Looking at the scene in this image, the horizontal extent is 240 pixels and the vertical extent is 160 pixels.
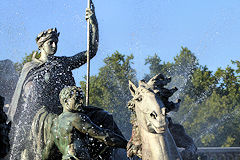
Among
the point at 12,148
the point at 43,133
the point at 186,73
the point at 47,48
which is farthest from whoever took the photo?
the point at 186,73

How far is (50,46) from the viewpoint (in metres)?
4.89

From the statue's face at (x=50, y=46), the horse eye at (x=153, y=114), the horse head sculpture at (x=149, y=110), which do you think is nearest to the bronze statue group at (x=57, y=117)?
the statue's face at (x=50, y=46)

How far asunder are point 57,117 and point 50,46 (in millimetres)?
1389

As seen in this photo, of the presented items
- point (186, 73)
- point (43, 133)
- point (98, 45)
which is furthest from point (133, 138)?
point (186, 73)

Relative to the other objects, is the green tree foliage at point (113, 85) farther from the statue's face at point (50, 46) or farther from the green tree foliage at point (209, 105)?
the statue's face at point (50, 46)

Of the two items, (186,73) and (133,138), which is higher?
(186,73)

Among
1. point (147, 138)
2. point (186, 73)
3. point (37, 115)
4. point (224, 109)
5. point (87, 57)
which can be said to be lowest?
point (147, 138)

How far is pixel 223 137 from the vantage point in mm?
20594

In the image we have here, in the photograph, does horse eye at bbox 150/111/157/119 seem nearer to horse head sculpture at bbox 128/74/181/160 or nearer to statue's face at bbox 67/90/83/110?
horse head sculpture at bbox 128/74/181/160

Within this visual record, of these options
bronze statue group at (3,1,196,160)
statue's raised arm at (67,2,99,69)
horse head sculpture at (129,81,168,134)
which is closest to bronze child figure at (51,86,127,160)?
bronze statue group at (3,1,196,160)

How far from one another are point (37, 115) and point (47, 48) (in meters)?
1.14

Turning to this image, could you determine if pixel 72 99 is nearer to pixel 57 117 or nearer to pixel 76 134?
pixel 76 134

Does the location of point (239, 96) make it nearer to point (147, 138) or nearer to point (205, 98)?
point (205, 98)

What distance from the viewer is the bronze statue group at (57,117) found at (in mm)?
3336
